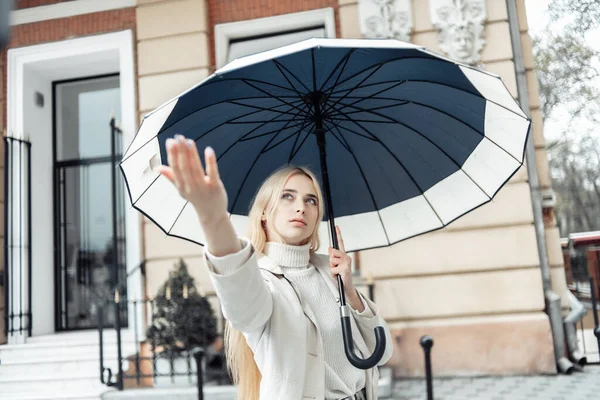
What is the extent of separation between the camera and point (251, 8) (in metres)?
7.56

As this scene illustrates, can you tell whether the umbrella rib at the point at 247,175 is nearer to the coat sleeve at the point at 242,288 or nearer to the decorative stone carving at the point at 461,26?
the coat sleeve at the point at 242,288

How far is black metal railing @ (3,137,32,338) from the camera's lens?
292 inches

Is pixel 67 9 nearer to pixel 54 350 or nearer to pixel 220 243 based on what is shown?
pixel 54 350

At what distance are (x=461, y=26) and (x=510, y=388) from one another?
166 inches

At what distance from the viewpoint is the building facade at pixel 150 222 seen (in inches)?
254

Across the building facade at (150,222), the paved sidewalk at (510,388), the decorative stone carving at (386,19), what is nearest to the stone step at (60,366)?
the building facade at (150,222)

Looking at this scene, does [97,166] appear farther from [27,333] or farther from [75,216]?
[27,333]

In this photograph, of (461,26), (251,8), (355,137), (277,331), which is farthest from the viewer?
(251,8)

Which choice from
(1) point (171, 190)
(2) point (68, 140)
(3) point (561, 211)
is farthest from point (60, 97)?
(3) point (561, 211)

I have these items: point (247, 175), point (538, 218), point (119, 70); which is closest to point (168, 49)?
point (119, 70)

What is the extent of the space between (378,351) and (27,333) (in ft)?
22.9

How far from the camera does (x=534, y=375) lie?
6301mm

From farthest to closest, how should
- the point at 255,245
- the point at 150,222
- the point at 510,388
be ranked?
1. the point at 150,222
2. the point at 510,388
3. the point at 255,245

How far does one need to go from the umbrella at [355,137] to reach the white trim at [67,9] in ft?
20.2
